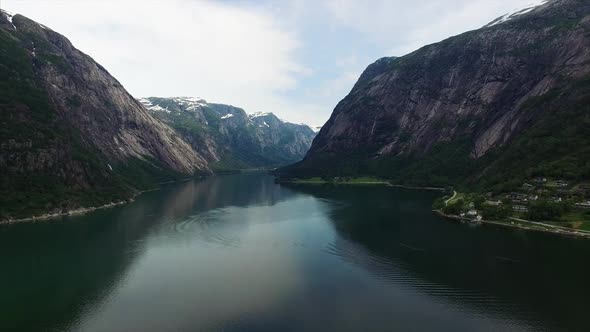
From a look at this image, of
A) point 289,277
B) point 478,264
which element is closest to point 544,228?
point 478,264

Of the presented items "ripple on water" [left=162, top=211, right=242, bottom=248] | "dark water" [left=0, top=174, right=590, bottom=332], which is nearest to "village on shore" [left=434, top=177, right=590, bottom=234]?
"dark water" [left=0, top=174, right=590, bottom=332]

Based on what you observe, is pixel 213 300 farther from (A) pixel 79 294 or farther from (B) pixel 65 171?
(B) pixel 65 171

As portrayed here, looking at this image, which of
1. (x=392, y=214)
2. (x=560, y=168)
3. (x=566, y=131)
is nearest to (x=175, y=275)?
(x=392, y=214)

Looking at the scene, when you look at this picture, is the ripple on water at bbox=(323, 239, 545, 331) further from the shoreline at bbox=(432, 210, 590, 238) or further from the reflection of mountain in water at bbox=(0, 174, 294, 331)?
the reflection of mountain in water at bbox=(0, 174, 294, 331)

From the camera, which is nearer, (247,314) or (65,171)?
(247,314)

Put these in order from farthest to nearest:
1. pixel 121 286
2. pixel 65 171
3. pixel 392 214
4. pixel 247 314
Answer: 1. pixel 65 171
2. pixel 392 214
3. pixel 121 286
4. pixel 247 314
